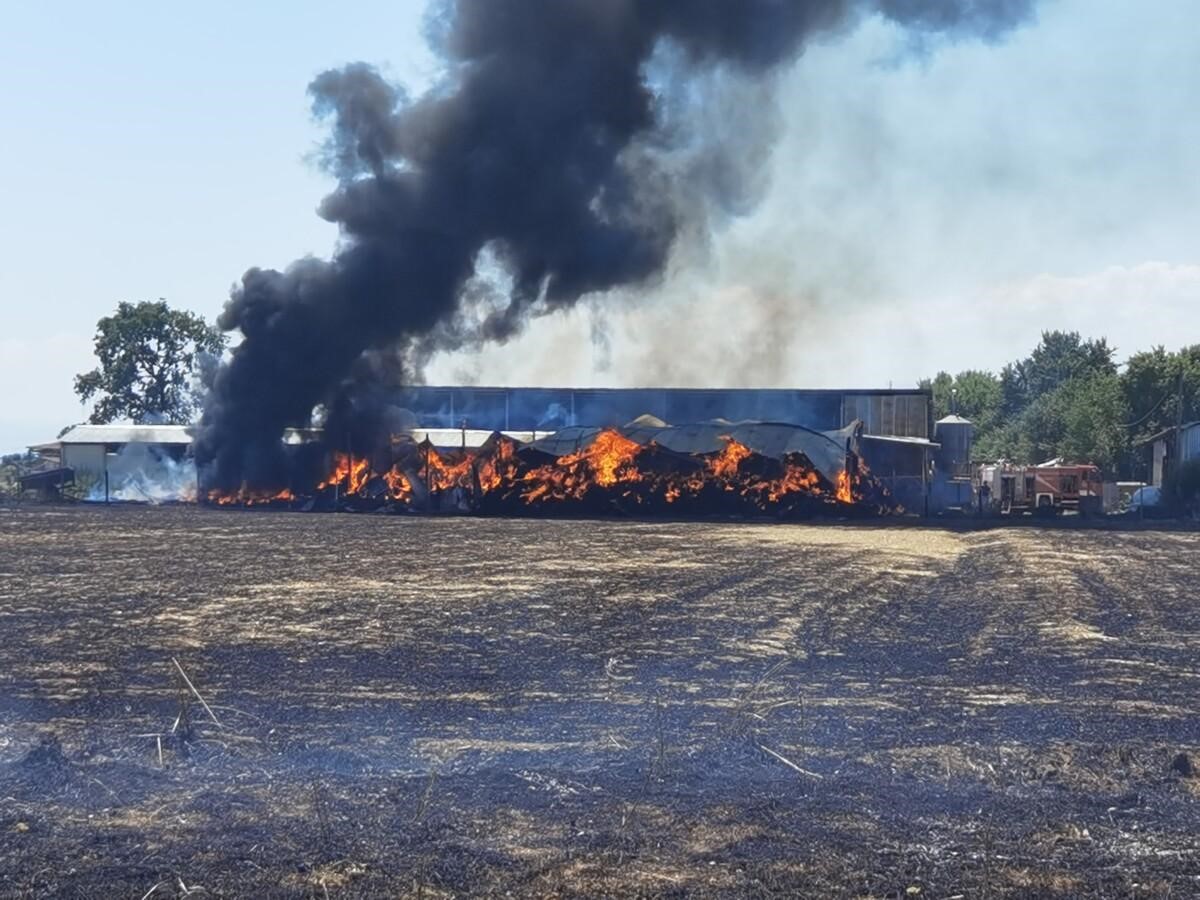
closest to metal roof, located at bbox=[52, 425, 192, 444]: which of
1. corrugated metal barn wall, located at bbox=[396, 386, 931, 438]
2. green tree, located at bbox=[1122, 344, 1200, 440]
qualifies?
corrugated metal barn wall, located at bbox=[396, 386, 931, 438]

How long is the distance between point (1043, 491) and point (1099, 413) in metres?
28.3

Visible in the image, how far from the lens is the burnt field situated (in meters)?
7.74

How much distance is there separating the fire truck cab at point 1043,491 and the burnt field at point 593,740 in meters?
28.0

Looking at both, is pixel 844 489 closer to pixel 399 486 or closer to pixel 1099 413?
pixel 399 486

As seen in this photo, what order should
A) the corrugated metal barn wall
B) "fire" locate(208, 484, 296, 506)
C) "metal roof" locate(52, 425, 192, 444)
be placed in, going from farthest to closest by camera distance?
"metal roof" locate(52, 425, 192, 444), the corrugated metal barn wall, "fire" locate(208, 484, 296, 506)

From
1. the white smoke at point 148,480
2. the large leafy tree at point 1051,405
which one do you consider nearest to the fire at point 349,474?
the white smoke at point 148,480

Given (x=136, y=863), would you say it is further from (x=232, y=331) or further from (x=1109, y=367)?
(x=1109, y=367)

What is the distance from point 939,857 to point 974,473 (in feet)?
183

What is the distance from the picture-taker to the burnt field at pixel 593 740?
25.4 ft

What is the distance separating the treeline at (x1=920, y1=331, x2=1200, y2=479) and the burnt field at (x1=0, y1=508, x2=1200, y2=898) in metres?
48.6

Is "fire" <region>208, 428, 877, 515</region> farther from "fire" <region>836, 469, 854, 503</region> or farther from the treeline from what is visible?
the treeline

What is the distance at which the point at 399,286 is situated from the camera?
160 feet

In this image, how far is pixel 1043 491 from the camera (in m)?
50.4

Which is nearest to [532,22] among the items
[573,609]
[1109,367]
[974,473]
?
[974,473]
